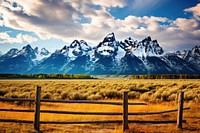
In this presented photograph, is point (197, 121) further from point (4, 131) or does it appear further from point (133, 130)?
point (4, 131)

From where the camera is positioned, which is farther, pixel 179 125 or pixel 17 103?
pixel 17 103

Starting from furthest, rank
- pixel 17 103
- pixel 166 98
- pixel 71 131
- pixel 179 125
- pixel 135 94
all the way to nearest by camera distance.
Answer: pixel 135 94 → pixel 166 98 → pixel 17 103 → pixel 179 125 → pixel 71 131

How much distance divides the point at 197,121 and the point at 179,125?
260cm

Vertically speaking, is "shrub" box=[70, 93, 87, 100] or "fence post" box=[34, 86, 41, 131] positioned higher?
"fence post" box=[34, 86, 41, 131]

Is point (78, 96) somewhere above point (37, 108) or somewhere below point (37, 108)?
below

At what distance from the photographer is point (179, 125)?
37.8ft

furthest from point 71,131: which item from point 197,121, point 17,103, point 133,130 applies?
point 17,103

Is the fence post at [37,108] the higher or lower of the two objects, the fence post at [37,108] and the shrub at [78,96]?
the higher

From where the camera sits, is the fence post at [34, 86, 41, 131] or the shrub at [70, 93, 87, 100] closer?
the fence post at [34, 86, 41, 131]

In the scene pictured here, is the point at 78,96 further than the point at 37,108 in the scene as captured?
Yes

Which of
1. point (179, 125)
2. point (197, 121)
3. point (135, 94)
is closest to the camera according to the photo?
point (179, 125)

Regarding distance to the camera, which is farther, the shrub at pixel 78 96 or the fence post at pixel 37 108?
the shrub at pixel 78 96

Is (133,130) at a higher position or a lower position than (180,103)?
lower

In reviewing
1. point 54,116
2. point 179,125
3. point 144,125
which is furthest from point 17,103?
point 179,125
